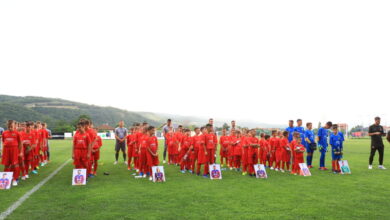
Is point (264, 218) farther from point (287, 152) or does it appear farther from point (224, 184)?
point (287, 152)

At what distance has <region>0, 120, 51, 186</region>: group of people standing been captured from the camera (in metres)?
9.65

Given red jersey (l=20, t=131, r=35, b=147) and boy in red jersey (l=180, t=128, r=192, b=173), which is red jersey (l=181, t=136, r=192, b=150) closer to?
boy in red jersey (l=180, t=128, r=192, b=173)

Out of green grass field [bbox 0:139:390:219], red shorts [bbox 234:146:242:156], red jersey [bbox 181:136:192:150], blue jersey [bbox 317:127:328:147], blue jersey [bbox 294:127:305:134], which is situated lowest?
green grass field [bbox 0:139:390:219]

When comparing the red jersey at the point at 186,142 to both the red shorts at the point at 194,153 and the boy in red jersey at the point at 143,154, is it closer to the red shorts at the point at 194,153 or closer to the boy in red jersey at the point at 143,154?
the red shorts at the point at 194,153

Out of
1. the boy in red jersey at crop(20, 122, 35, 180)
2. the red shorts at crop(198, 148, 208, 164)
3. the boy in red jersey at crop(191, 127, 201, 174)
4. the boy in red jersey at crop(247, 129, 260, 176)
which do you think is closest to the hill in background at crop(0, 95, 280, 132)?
the boy in red jersey at crop(20, 122, 35, 180)

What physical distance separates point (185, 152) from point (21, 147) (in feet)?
20.9

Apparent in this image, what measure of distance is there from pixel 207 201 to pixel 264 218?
5.79ft

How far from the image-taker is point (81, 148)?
10.1 metres

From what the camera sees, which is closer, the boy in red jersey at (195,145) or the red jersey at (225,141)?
the boy in red jersey at (195,145)

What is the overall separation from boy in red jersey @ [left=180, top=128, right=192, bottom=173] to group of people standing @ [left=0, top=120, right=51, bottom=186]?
5741 millimetres

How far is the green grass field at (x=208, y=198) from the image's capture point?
6.27 metres

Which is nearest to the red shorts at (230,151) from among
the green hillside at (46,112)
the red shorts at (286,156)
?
the red shorts at (286,156)

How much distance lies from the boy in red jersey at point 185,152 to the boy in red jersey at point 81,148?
4174mm

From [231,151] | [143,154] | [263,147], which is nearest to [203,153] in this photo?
[143,154]
